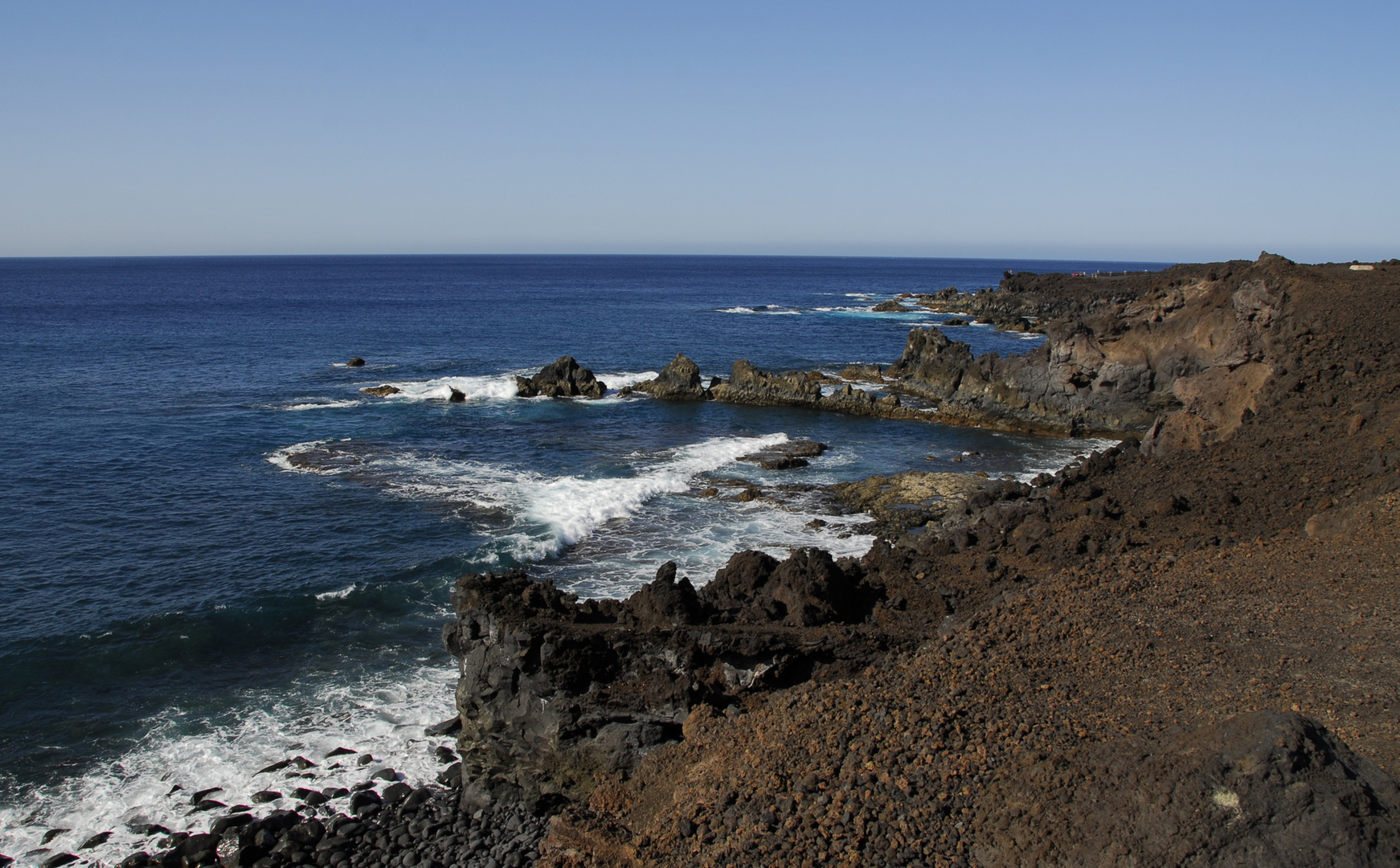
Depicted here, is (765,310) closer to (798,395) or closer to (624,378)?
(624,378)

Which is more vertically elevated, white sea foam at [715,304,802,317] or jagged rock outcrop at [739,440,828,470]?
white sea foam at [715,304,802,317]

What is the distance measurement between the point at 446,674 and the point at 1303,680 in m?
17.8

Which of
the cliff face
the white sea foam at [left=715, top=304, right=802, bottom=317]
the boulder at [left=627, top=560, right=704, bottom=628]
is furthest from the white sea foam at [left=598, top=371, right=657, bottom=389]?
the white sea foam at [left=715, top=304, right=802, bottom=317]

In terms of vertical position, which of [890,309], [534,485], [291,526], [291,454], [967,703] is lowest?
[291,526]

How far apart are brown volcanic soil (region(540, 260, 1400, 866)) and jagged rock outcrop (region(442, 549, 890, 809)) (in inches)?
26.9

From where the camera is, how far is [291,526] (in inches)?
1231

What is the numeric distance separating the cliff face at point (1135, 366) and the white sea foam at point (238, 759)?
31.2m

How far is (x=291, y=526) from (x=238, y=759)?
576 inches

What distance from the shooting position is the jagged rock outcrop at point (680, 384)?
59156 mm

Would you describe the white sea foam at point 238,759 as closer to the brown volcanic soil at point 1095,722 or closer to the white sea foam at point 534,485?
the brown volcanic soil at point 1095,722

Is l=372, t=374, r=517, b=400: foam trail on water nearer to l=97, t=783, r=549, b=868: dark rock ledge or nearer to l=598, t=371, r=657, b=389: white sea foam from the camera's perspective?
l=598, t=371, r=657, b=389: white sea foam

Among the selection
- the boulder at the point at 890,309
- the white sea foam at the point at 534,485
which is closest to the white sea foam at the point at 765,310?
the boulder at the point at 890,309

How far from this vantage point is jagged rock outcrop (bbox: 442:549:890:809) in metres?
15.7

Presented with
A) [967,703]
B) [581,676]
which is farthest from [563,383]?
[967,703]
